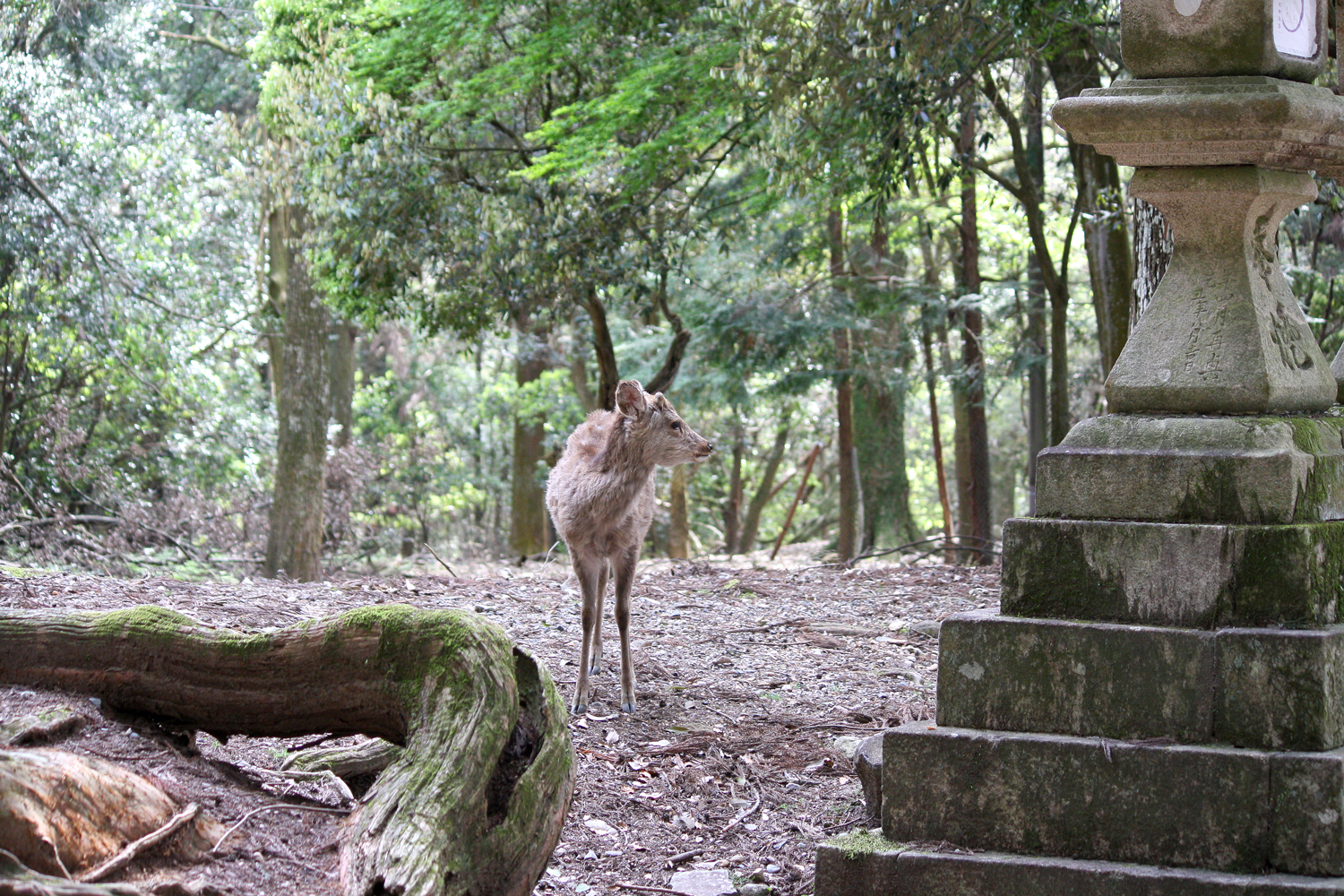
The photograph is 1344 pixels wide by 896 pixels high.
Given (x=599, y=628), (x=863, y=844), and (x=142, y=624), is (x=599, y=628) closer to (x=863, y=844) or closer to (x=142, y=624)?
(x=863, y=844)

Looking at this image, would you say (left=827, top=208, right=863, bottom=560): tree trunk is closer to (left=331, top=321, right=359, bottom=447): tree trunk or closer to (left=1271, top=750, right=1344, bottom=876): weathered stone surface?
(left=331, top=321, right=359, bottom=447): tree trunk

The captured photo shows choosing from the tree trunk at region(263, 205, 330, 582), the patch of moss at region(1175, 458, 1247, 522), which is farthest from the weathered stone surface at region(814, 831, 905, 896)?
the tree trunk at region(263, 205, 330, 582)

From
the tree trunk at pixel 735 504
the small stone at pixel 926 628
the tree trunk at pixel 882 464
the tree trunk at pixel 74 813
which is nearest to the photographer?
the tree trunk at pixel 74 813

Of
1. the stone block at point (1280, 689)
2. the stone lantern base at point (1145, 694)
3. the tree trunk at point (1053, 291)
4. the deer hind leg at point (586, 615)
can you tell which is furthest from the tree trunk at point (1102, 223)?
the stone block at point (1280, 689)

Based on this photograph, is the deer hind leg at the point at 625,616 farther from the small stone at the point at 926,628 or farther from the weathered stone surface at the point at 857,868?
the weathered stone surface at the point at 857,868

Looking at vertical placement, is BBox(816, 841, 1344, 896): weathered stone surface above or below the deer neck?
below

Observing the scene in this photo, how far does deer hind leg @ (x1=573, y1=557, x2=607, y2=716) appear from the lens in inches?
267

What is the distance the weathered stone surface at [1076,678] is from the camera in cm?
377

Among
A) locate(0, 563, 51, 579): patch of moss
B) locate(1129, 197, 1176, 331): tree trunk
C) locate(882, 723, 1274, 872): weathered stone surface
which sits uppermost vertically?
locate(1129, 197, 1176, 331): tree trunk

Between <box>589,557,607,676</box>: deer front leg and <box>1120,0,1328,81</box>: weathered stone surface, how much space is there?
14.3ft

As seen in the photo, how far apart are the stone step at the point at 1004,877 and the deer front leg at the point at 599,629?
11.8ft

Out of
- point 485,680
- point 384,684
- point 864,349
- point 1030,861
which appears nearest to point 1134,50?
point 1030,861

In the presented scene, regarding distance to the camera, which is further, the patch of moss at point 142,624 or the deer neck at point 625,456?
the deer neck at point 625,456

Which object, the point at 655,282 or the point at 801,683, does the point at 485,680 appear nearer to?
the point at 801,683
